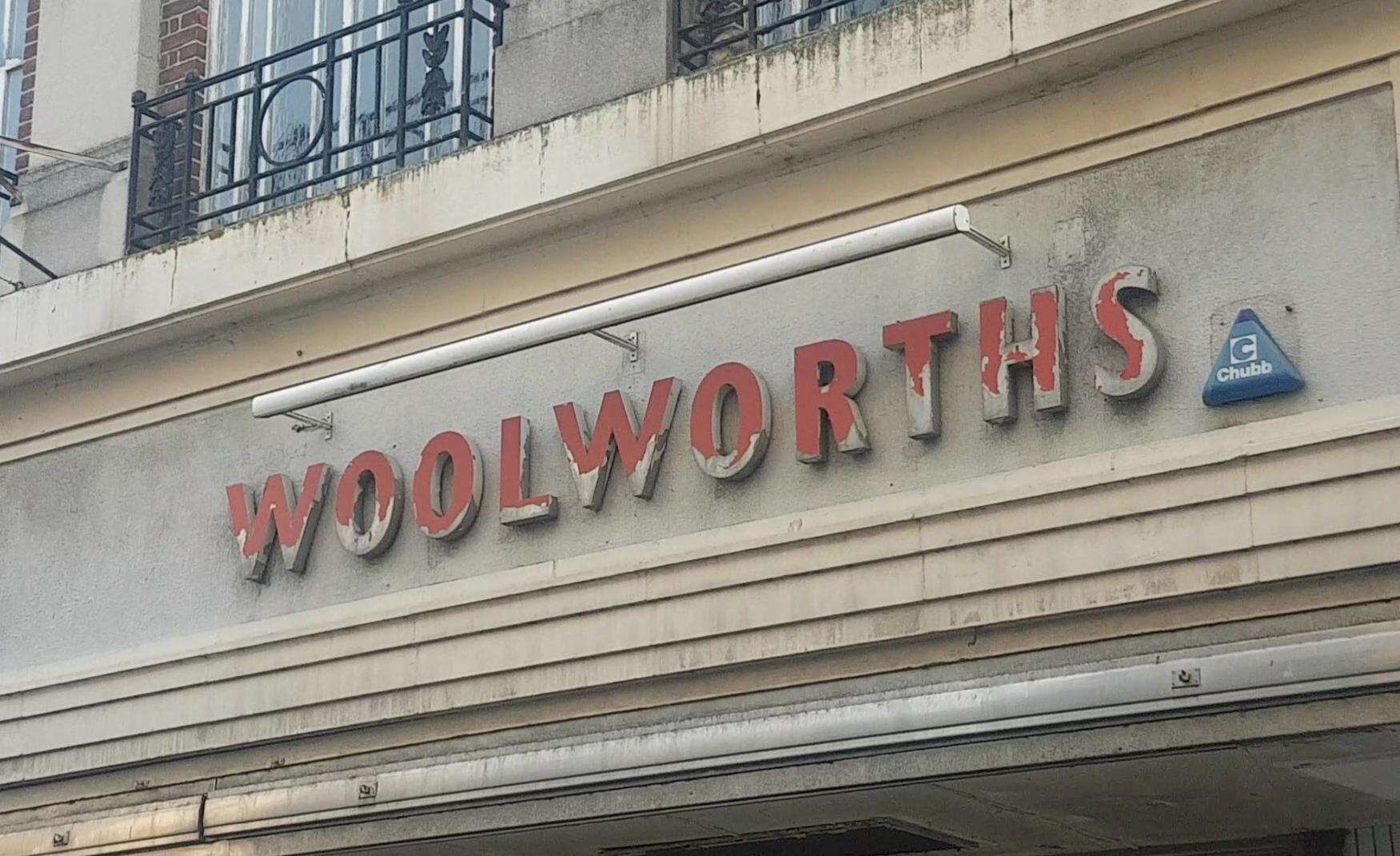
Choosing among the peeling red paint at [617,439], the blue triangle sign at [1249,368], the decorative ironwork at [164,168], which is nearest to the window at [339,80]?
the decorative ironwork at [164,168]

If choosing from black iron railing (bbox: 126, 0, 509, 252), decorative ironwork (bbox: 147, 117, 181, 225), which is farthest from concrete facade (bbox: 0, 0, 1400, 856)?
decorative ironwork (bbox: 147, 117, 181, 225)

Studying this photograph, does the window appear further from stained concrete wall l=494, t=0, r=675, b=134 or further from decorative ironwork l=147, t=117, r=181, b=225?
stained concrete wall l=494, t=0, r=675, b=134

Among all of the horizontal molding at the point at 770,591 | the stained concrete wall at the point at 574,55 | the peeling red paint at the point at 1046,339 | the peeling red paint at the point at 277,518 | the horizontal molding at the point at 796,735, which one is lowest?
the horizontal molding at the point at 796,735

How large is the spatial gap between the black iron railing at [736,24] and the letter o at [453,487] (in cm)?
182

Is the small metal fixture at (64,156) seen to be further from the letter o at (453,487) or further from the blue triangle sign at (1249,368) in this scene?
the blue triangle sign at (1249,368)

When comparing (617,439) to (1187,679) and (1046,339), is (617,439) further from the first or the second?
(1187,679)

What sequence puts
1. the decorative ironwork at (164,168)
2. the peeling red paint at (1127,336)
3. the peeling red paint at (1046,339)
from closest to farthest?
the peeling red paint at (1127,336) < the peeling red paint at (1046,339) < the decorative ironwork at (164,168)

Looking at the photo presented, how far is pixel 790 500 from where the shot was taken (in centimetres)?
820

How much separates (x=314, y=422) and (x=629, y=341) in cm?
169

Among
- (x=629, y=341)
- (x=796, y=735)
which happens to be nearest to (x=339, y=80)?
(x=629, y=341)

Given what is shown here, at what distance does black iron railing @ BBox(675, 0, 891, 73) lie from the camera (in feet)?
29.7

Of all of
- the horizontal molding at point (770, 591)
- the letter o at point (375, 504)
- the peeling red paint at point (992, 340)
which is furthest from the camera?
the letter o at point (375, 504)

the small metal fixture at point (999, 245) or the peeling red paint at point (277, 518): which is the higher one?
the small metal fixture at point (999, 245)

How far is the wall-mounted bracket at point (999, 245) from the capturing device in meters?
7.75
